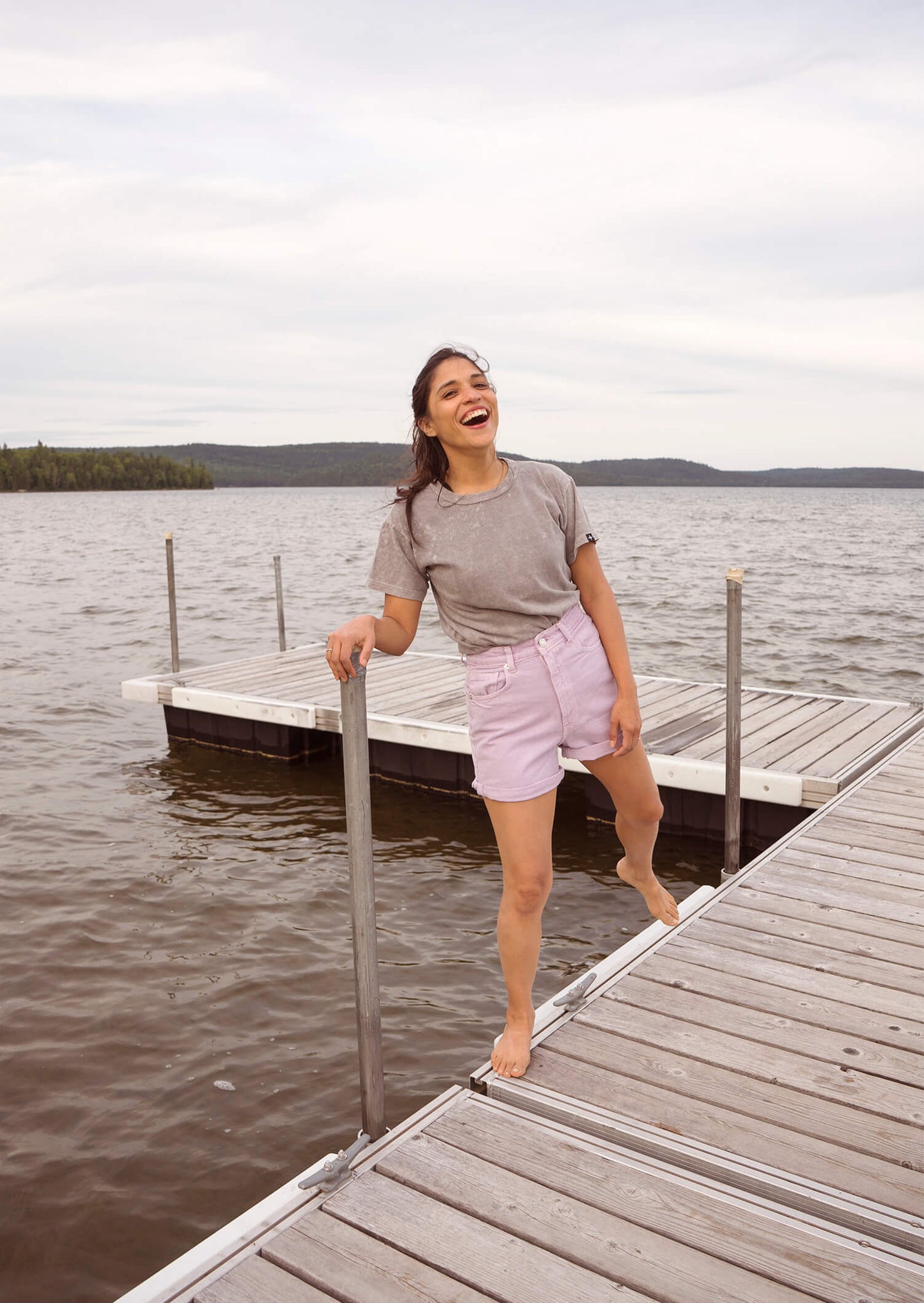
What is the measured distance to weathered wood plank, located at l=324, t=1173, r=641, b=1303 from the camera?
2049 millimetres

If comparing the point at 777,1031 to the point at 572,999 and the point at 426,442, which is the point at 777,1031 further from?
the point at 426,442

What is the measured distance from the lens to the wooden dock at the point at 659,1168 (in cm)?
210


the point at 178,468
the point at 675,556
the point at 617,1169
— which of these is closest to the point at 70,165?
the point at 617,1169

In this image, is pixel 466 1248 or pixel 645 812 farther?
pixel 645 812

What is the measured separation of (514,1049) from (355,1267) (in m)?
0.89

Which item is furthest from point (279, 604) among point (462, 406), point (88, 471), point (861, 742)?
point (88, 471)

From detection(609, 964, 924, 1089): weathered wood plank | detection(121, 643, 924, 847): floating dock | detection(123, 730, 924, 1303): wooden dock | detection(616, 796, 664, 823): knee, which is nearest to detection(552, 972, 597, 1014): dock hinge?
detection(123, 730, 924, 1303): wooden dock

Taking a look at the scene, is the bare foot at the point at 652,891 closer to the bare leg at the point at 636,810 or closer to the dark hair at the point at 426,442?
the bare leg at the point at 636,810

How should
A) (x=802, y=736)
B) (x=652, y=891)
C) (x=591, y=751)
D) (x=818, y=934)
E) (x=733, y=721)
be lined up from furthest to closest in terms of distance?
(x=802, y=736) → (x=733, y=721) → (x=818, y=934) → (x=652, y=891) → (x=591, y=751)

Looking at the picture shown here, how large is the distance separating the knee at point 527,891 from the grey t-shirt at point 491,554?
64 centimetres

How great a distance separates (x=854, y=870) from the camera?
15.2ft

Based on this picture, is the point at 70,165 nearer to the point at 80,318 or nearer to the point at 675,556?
the point at 80,318

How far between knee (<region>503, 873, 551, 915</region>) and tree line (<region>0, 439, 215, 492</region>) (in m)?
131

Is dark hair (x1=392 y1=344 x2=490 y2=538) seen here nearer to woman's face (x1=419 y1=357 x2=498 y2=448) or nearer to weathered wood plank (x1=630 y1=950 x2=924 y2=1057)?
woman's face (x1=419 y1=357 x2=498 y2=448)
